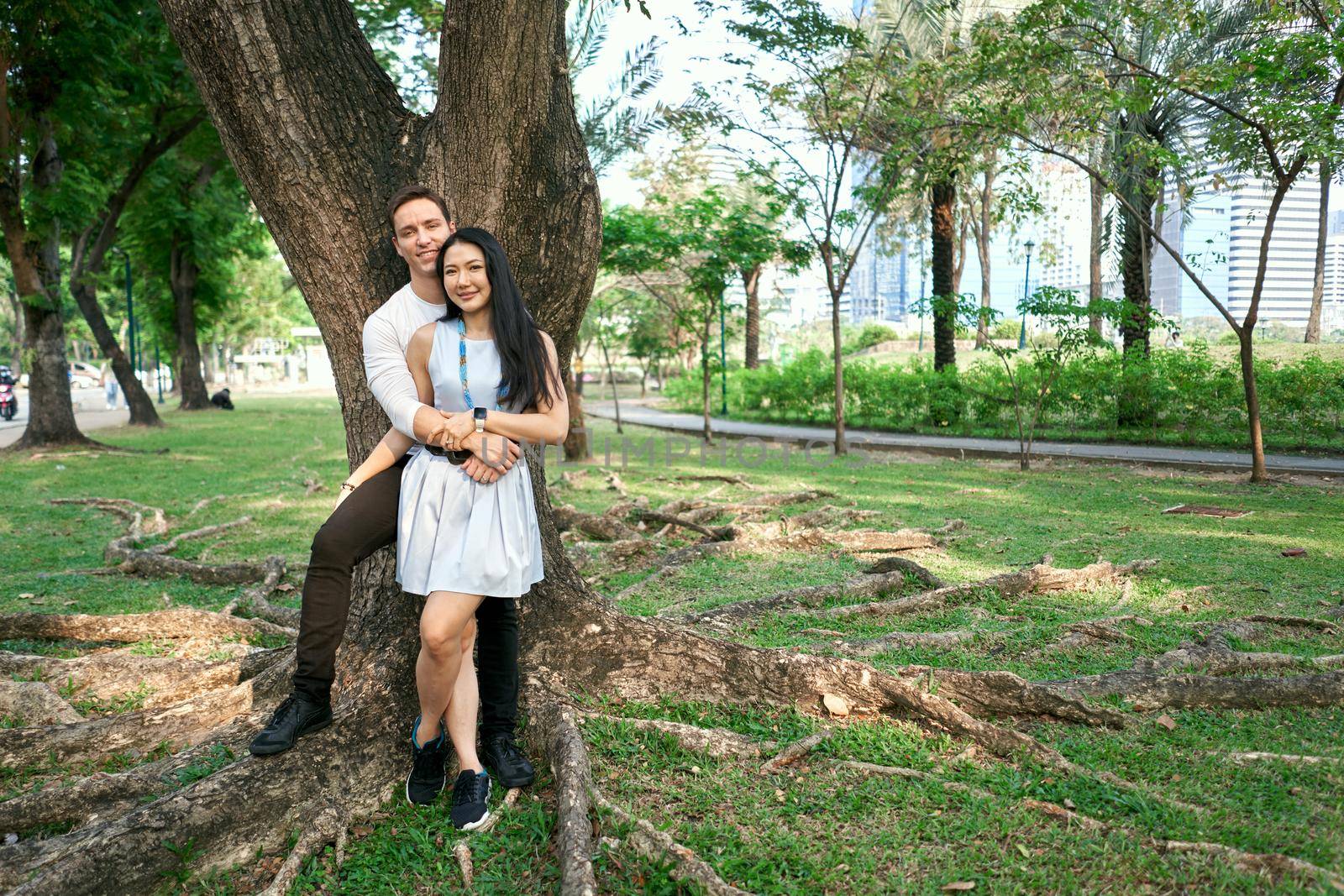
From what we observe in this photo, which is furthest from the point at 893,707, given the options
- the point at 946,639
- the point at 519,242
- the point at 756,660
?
the point at 519,242

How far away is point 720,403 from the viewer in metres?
22.8

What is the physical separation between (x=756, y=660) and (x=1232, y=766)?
1540 millimetres

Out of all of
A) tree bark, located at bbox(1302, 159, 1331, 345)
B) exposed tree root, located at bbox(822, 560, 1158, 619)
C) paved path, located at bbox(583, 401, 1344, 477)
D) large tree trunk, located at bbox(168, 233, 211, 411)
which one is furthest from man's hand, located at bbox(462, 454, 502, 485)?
large tree trunk, located at bbox(168, 233, 211, 411)

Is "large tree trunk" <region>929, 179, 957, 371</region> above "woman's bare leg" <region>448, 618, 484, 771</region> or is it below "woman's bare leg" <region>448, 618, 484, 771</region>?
above

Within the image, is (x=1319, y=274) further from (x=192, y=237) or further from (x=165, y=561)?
(x=192, y=237)

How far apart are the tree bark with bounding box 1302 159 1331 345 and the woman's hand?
733 inches

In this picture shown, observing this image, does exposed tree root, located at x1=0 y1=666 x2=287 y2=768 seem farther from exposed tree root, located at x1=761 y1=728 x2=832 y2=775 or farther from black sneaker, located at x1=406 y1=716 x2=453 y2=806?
exposed tree root, located at x1=761 y1=728 x2=832 y2=775

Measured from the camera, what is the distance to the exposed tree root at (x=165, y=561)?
6.07 meters

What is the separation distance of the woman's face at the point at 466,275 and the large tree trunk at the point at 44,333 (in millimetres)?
12878

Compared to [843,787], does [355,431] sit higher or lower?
higher

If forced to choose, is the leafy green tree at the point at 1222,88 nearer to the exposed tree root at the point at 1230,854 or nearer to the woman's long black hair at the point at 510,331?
the exposed tree root at the point at 1230,854

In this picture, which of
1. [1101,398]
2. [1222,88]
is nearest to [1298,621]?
[1222,88]

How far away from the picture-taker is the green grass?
8.04ft

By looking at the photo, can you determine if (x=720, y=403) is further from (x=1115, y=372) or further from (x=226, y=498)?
(x=226, y=498)
